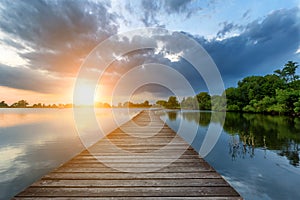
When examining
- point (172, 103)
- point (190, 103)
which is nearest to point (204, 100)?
point (190, 103)

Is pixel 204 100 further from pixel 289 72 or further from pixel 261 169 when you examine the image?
pixel 261 169

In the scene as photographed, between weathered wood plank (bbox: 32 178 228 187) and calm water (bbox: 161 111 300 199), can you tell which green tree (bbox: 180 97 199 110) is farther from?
weathered wood plank (bbox: 32 178 228 187)

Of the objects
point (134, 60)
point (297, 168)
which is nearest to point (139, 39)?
point (134, 60)

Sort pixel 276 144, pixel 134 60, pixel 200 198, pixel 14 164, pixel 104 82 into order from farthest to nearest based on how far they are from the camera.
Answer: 1. pixel 134 60
2. pixel 104 82
3. pixel 276 144
4. pixel 14 164
5. pixel 200 198

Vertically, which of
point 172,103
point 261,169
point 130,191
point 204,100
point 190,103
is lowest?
point 261,169

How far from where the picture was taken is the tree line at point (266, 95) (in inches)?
1099

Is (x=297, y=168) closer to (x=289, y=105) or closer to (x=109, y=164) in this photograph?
(x=109, y=164)

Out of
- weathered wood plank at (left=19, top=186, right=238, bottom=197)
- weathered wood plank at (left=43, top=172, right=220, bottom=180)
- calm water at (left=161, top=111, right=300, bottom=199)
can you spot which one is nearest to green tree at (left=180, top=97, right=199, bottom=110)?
calm water at (left=161, top=111, right=300, bottom=199)

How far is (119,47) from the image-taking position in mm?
12859

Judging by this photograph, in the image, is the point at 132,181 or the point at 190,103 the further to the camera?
the point at 190,103

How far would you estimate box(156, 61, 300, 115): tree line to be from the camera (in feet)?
91.6

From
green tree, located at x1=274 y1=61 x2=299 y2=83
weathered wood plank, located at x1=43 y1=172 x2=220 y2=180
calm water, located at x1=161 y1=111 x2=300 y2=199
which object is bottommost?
calm water, located at x1=161 y1=111 x2=300 y2=199

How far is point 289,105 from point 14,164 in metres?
37.0

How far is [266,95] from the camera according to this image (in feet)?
118
